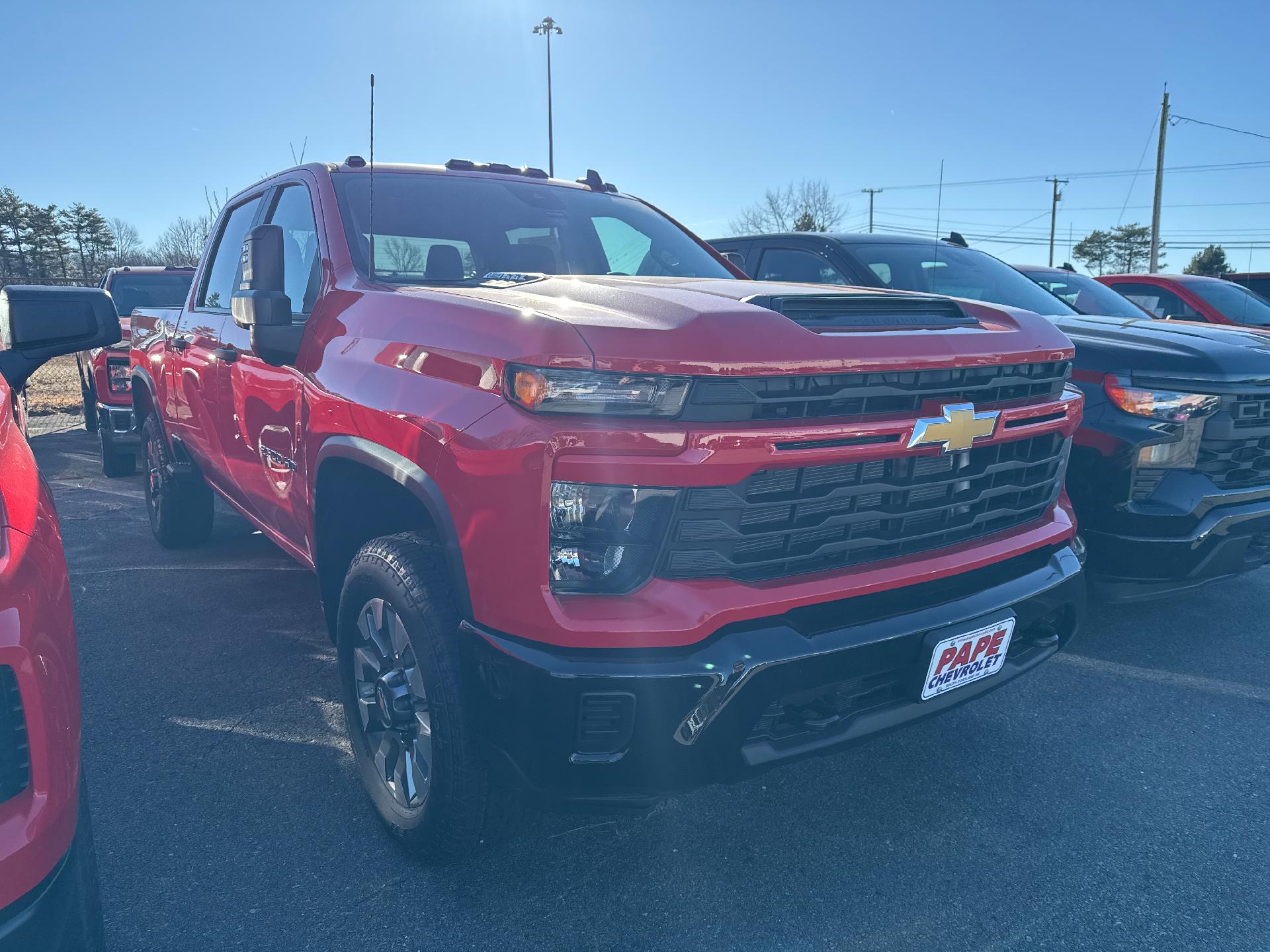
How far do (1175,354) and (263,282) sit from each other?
344 centimetres

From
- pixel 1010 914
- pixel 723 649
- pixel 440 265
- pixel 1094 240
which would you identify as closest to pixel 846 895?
pixel 1010 914

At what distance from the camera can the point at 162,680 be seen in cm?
349

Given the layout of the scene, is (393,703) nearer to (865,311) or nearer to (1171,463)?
(865,311)

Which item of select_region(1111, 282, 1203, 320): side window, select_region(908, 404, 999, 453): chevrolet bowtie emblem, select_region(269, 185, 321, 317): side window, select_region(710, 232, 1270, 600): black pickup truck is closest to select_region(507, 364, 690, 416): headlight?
select_region(908, 404, 999, 453): chevrolet bowtie emblem

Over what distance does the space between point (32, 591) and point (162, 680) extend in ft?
7.65

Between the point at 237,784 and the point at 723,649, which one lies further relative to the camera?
the point at 237,784

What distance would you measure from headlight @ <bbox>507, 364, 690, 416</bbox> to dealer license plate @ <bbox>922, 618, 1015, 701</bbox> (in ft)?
2.92

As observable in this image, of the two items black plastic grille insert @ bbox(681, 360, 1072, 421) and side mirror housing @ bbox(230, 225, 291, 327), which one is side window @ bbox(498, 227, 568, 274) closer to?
side mirror housing @ bbox(230, 225, 291, 327)

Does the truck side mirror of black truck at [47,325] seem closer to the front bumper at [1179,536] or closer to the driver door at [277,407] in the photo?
the driver door at [277,407]

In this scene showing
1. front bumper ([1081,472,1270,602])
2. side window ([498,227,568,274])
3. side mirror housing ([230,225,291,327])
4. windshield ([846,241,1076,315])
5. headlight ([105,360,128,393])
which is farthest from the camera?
headlight ([105,360,128,393])

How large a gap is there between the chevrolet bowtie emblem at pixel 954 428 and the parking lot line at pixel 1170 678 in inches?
73.8

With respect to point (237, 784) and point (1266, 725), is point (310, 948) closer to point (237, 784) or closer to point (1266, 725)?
point (237, 784)

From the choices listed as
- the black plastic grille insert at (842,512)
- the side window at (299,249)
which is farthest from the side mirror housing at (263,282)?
the black plastic grille insert at (842,512)

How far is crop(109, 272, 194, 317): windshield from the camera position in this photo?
354 inches
